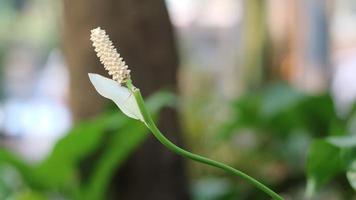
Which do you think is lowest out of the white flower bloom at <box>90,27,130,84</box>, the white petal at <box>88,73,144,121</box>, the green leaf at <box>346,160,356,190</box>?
the green leaf at <box>346,160,356,190</box>

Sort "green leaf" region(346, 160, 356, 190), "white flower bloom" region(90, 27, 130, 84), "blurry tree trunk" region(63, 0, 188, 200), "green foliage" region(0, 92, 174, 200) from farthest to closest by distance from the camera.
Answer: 1. "blurry tree trunk" region(63, 0, 188, 200)
2. "green foliage" region(0, 92, 174, 200)
3. "green leaf" region(346, 160, 356, 190)
4. "white flower bloom" region(90, 27, 130, 84)

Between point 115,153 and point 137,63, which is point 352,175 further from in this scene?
point 137,63

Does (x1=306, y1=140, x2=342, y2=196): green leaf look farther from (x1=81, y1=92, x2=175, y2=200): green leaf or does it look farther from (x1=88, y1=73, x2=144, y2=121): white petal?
(x1=81, y1=92, x2=175, y2=200): green leaf

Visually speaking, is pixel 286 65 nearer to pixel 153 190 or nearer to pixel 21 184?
pixel 153 190

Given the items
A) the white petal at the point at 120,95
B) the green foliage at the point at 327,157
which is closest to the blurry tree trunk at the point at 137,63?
the green foliage at the point at 327,157

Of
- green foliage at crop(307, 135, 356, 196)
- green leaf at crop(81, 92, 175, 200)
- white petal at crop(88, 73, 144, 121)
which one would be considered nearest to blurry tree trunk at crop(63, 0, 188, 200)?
green leaf at crop(81, 92, 175, 200)

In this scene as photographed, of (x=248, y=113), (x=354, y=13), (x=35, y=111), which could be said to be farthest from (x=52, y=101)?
(x=248, y=113)
